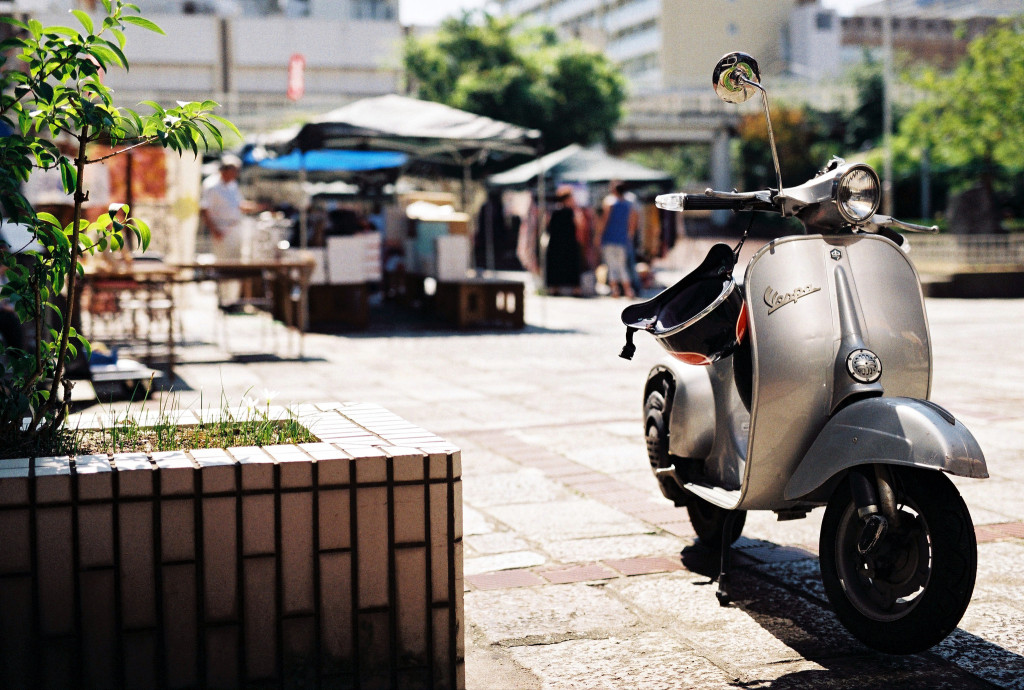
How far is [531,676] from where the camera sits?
3016mm

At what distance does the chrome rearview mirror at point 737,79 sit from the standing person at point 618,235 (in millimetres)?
14546

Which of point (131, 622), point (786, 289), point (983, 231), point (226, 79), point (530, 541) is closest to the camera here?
point (131, 622)

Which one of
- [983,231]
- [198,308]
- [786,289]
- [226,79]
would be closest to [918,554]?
[786,289]

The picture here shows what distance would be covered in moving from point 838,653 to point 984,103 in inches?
1142

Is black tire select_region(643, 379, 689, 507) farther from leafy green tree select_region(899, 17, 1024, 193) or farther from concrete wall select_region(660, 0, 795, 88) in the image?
concrete wall select_region(660, 0, 795, 88)

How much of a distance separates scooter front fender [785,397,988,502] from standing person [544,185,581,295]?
608 inches

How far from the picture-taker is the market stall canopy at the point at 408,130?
41.9 feet

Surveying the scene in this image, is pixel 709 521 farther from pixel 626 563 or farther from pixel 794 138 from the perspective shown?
pixel 794 138

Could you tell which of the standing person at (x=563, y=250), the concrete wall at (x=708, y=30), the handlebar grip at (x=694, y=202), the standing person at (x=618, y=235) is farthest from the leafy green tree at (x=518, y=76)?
the concrete wall at (x=708, y=30)

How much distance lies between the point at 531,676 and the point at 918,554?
3.35ft

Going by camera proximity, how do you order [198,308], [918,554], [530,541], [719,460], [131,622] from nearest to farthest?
[131,622]
[918,554]
[719,460]
[530,541]
[198,308]

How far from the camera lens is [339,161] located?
17.7 m

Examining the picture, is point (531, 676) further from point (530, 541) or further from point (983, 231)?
point (983, 231)

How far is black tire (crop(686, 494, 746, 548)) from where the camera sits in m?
4.07
